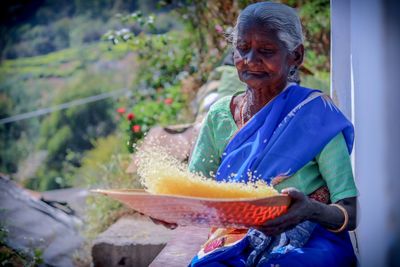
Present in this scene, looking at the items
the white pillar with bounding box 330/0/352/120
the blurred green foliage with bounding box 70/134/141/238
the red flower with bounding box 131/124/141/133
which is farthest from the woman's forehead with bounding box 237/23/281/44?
the red flower with bounding box 131/124/141/133

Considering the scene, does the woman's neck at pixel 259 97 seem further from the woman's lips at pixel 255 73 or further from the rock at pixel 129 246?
the rock at pixel 129 246

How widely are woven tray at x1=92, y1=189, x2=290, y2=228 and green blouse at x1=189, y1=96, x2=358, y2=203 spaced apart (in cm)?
32

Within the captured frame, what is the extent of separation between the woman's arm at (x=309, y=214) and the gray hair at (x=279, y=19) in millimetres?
654

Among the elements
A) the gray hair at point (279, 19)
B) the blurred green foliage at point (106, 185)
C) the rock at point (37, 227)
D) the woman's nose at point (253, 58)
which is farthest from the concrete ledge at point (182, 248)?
the blurred green foliage at point (106, 185)

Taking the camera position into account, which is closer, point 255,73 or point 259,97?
point 255,73

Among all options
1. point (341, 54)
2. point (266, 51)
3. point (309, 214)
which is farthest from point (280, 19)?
point (341, 54)

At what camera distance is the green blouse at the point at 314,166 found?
270 cm

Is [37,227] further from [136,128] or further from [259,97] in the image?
[259,97]

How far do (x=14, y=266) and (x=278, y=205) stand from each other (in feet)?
10.2

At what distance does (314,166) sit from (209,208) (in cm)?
59

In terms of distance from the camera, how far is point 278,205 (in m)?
2.42

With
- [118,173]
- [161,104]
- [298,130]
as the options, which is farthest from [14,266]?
[161,104]

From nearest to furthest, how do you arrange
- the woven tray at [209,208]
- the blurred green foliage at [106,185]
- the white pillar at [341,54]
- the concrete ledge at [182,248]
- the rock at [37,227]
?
1. the woven tray at [209,208]
2. the concrete ledge at [182,248]
3. the white pillar at [341,54]
4. the rock at [37,227]
5. the blurred green foliage at [106,185]

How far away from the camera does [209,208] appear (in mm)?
2404
